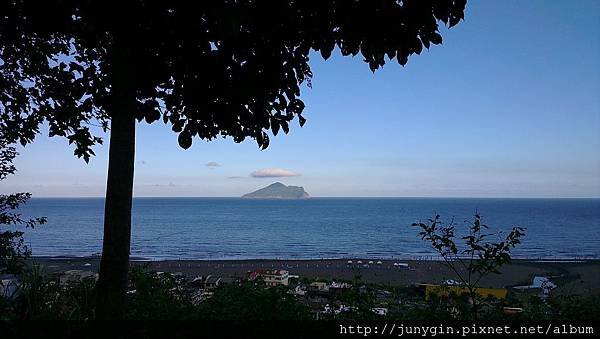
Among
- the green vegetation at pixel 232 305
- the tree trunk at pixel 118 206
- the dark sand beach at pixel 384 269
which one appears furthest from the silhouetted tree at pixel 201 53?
the dark sand beach at pixel 384 269

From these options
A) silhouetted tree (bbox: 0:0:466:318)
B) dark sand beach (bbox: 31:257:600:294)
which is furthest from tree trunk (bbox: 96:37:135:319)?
dark sand beach (bbox: 31:257:600:294)

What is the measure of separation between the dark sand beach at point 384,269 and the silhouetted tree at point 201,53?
29.2 metres

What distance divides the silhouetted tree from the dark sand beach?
29204mm

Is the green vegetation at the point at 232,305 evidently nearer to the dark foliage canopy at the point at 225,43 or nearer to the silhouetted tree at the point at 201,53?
the silhouetted tree at the point at 201,53

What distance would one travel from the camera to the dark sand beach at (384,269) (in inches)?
1308

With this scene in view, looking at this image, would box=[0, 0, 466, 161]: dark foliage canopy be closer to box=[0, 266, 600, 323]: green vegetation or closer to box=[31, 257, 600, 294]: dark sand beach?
box=[0, 266, 600, 323]: green vegetation

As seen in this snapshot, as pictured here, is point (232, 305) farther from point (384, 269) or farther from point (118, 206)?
point (384, 269)

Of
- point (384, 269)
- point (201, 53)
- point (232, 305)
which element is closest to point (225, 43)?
point (201, 53)

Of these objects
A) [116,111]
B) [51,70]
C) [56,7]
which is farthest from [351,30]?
[51,70]

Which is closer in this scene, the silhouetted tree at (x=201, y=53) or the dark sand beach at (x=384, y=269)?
the silhouetted tree at (x=201, y=53)

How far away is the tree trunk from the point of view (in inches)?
122

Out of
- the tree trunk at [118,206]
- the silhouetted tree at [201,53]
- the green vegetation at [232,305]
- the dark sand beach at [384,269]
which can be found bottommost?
the dark sand beach at [384,269]

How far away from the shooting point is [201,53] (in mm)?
3324

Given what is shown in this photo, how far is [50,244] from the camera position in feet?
193
